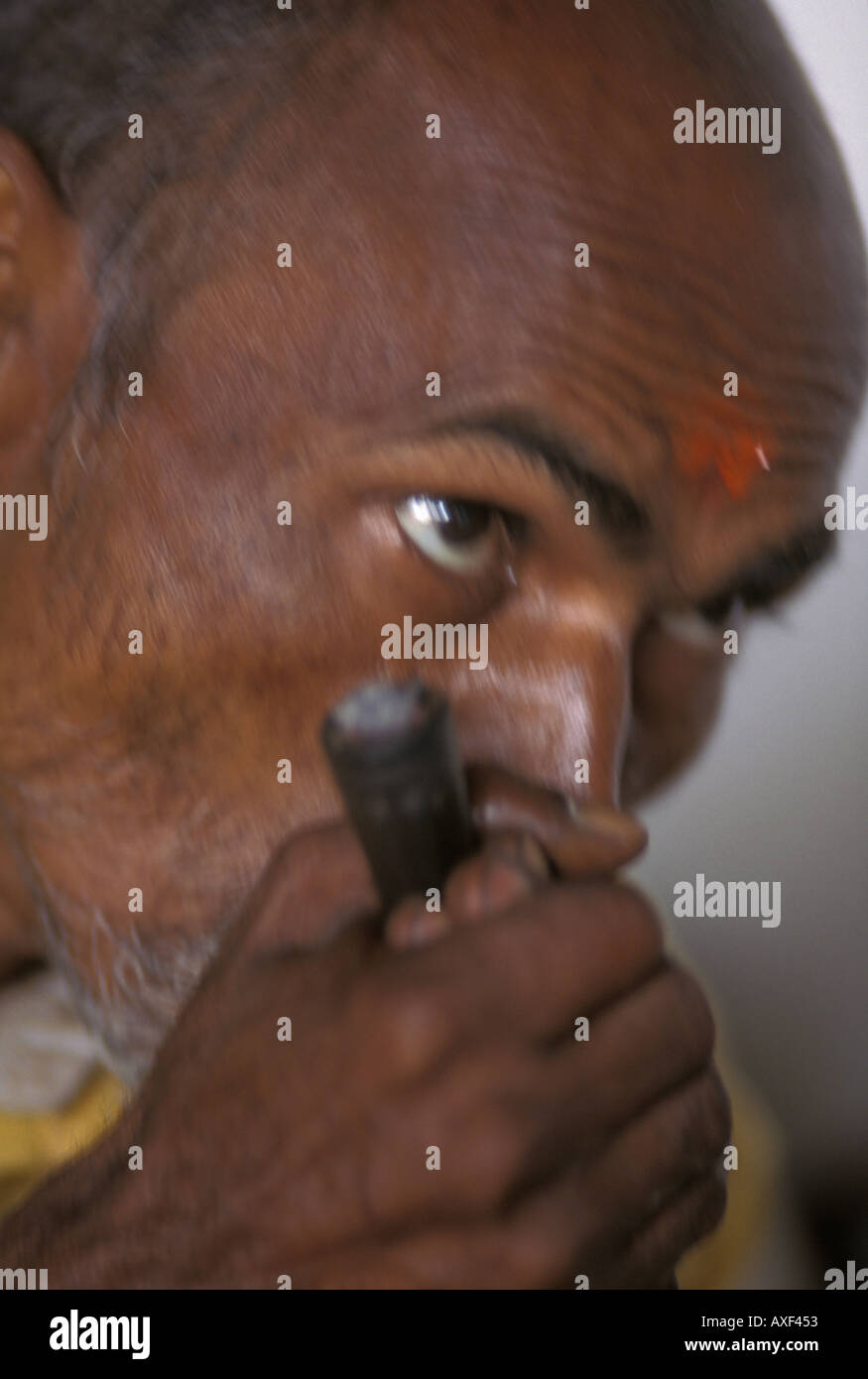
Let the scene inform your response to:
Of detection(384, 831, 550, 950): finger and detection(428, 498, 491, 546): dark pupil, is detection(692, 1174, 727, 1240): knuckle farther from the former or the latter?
detection(428, 498, 491, 546): dark pupil

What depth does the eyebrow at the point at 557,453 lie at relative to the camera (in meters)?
0.55

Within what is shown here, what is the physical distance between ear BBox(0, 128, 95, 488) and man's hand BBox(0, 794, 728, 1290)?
0.80 feet

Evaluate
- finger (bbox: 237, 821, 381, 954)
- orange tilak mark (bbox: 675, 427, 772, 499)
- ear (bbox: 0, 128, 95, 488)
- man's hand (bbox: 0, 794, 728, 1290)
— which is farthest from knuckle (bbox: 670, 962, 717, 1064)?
ear (bbox: 0, 128, 95, 488)

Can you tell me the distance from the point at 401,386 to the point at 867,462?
405mm

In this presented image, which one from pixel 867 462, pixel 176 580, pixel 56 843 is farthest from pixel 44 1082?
pixel 867 462

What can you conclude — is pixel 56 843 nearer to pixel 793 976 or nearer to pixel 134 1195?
pixel 134 1195

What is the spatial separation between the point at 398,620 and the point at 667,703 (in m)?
0.22

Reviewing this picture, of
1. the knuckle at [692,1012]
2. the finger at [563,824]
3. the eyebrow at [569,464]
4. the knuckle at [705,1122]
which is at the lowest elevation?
the knuckle at [705,1122]

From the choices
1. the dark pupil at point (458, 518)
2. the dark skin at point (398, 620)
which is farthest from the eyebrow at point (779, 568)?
the dark pupil at point (458, 518)

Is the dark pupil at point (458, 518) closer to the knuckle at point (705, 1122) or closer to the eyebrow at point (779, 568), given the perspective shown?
the eyebrow at point (779, 568)

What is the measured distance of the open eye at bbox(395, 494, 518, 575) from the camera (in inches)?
22.3

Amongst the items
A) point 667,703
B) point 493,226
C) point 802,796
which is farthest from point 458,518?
point 802,796

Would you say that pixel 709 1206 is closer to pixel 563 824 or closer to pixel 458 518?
pixel 563 824

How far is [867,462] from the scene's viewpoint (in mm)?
845
